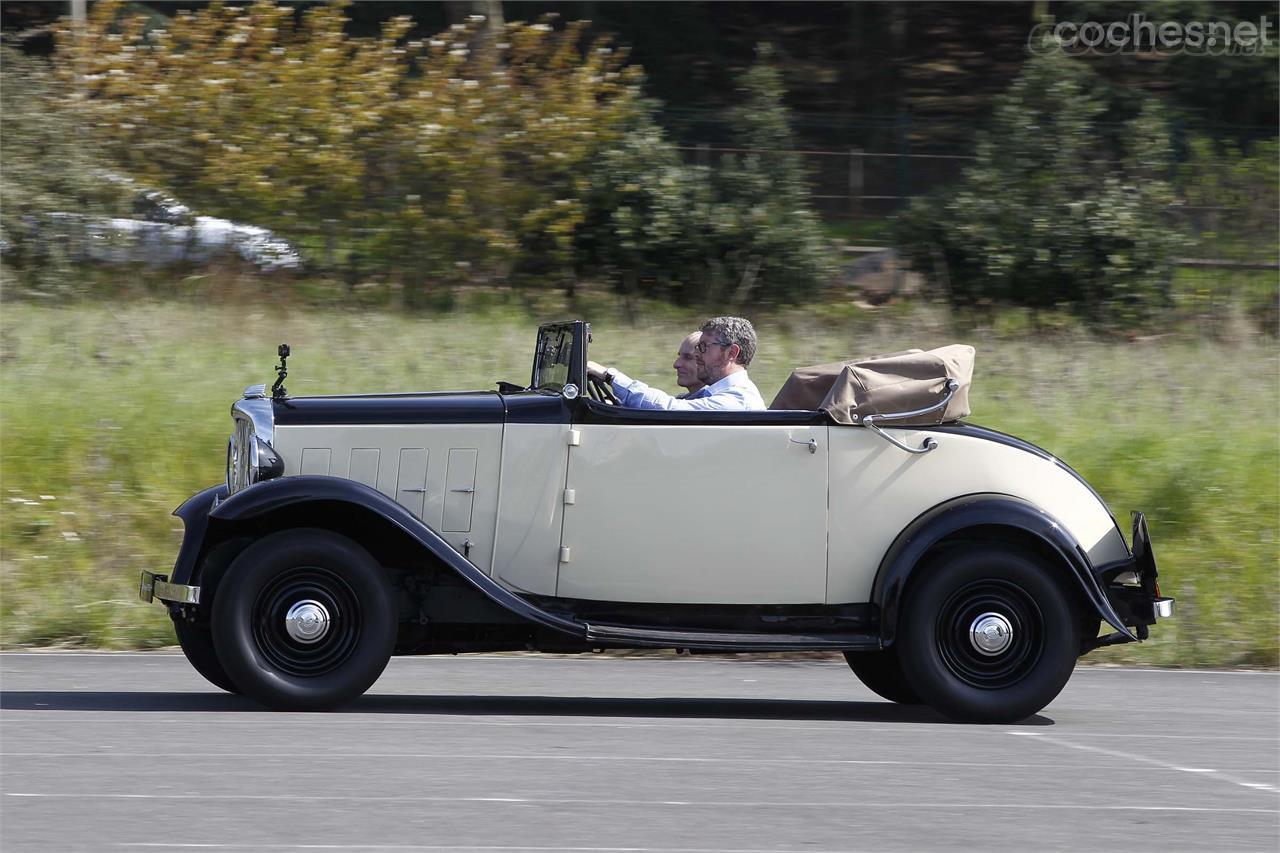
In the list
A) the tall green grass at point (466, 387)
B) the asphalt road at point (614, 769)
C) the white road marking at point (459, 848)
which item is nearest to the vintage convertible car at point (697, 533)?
the asphalt road at point (614, 769)

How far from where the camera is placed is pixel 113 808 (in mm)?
5234

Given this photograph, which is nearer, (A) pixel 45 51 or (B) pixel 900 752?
(B) pixel 900 752

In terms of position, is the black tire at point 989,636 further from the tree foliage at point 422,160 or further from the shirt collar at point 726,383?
the tree foliage at point 422,160

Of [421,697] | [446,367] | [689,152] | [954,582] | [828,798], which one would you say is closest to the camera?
[828,798]

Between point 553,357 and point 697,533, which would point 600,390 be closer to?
point 553,357

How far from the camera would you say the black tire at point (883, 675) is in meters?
7.89

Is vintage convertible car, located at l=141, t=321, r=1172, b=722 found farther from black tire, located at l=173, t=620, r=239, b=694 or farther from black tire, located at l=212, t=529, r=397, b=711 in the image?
black tire, located at l=173, t=620, r=239, b=694

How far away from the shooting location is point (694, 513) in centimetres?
693

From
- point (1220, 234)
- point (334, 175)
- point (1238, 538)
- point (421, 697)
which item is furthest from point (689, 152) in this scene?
point (421, 697)

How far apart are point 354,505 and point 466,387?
6.53 meters

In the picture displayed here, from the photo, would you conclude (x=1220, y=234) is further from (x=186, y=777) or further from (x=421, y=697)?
(x=186, y=777)

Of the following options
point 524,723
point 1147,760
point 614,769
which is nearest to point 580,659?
point 524,723

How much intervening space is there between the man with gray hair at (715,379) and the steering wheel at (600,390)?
0.08ft

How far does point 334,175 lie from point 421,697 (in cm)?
1100
